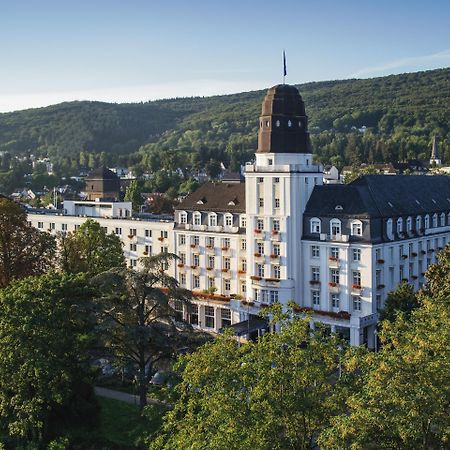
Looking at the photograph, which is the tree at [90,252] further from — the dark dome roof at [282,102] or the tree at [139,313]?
the tree at [139,313]

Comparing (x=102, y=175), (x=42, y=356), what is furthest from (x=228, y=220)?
(x=102, y=175)

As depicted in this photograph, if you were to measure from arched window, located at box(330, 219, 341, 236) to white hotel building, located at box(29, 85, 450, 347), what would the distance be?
0.29 ft

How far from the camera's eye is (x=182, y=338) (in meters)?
→ 42.6

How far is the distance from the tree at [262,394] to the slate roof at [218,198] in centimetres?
3978

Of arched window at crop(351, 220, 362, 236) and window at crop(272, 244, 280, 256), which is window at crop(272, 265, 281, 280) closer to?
window at crop(272, 244, 280, 256)

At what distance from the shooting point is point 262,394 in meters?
26.2

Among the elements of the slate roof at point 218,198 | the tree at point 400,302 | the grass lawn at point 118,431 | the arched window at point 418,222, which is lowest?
the grass lawn at point 118,431

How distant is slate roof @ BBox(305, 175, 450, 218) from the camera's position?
198 ft

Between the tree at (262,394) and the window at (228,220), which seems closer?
the tree at (262,394)

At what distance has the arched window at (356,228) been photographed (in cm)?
5912

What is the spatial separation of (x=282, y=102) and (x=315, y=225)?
11.8 m

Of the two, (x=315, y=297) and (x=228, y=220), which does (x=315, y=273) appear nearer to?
(x=315, y=297)

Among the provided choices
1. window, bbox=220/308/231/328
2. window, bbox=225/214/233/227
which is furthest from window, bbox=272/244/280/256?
window, bbox=220/308/231/328

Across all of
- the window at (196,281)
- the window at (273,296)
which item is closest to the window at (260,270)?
the window at (273,296)
